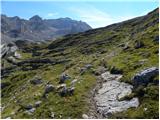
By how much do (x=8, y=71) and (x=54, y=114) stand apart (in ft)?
461

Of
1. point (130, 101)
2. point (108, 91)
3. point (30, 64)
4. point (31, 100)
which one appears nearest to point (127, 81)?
point (108, 91)

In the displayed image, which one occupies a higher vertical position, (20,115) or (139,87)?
(139,87)

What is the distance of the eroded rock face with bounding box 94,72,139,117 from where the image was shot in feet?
149

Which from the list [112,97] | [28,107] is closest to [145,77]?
[112,97]

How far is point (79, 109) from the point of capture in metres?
46.7

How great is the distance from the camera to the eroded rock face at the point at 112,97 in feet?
149

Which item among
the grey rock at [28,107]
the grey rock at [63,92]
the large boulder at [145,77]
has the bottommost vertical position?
the grey rock at [28,107]

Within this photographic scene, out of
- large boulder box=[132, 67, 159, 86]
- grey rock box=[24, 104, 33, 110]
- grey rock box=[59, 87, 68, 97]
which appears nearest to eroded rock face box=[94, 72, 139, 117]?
large boulder box=[132, 67, 159, 86]

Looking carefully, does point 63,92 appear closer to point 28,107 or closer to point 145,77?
point 28,107

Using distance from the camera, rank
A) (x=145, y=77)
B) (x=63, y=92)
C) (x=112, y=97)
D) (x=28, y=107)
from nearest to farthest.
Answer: (x=112, y=97)
(x=145, y=77)
(x=28, y=107)
(x=63, y=92)

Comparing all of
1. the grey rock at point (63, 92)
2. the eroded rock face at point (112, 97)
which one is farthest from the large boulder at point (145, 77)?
the grey rock at point (63, 92)

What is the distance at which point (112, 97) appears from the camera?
51.8 m

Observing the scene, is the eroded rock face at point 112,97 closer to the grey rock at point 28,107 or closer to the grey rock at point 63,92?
the grey rock at point 63,92

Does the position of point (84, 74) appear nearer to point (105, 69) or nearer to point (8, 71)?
point (105, 69)
